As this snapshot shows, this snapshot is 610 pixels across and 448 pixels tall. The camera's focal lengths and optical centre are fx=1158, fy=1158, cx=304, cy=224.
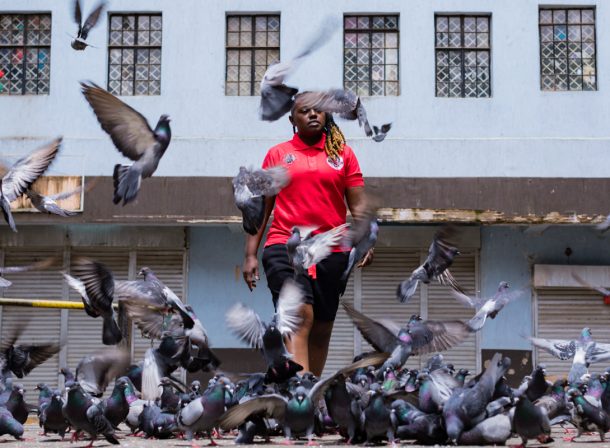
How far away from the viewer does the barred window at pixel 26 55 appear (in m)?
19.7

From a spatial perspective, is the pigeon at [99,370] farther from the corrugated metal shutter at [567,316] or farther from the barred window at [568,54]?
the barred window at [568,54]

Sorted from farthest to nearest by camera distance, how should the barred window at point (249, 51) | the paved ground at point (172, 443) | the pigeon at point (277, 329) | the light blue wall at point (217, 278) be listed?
1. the barred window at point (249, 51)
2. the light blue wall at point (217, 278)
3. the pigeon at point (277, 329)
4. the paved ground at point (172, 443)

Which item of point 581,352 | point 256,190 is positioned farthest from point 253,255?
point 581,352

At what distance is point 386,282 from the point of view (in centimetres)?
1862

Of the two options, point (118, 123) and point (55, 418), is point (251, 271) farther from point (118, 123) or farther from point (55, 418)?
point (55, 418)

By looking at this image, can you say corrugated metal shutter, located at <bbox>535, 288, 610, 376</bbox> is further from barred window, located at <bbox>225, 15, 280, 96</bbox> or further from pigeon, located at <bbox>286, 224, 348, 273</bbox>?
pigeon, located at <bbox>286, 224, 348, 273</bbox>

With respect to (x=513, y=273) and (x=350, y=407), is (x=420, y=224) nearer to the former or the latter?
(x=513, y=273)

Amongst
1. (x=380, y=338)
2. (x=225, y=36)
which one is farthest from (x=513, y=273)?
(x=380, y=338)

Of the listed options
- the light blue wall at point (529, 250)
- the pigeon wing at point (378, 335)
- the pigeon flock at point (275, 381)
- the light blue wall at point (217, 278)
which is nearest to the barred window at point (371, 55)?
the light blue wall at point (529, 250)

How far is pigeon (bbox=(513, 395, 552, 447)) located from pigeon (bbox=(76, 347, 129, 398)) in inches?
133

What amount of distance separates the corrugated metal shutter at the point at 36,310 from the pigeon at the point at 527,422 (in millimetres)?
13255

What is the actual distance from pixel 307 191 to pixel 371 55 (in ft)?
41.3

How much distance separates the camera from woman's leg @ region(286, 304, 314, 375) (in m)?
7.00

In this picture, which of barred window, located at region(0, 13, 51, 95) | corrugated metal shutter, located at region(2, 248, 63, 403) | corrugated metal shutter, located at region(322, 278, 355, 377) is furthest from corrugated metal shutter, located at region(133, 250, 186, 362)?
barred window, located at region(0, 13, 51, 95)
